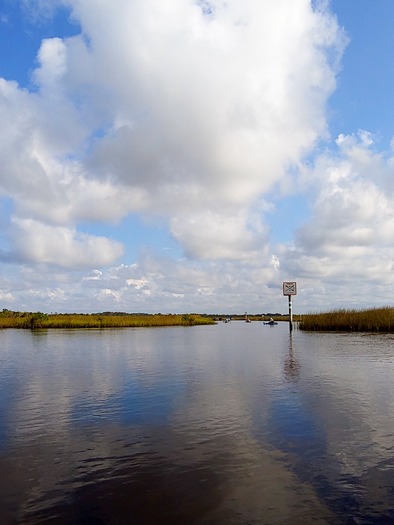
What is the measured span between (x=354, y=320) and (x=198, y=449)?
48.9m

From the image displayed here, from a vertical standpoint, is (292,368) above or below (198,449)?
above

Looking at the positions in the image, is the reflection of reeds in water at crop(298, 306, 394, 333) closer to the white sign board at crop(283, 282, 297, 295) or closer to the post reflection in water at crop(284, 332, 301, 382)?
the white sign board at crop(283, 282, 297, 295)

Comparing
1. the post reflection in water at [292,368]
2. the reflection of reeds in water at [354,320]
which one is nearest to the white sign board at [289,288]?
the reflection of reeds in water at [354,320]

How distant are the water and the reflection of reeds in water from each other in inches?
1359

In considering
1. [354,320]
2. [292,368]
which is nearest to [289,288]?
[354,320]

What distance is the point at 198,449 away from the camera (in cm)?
992

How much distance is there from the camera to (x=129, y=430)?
37.8 ft

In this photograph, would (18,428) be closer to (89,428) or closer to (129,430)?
(89,428)

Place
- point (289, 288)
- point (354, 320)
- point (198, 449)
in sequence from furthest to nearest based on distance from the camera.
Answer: point (289, 288) → point (354, 320) → point (198, 449)

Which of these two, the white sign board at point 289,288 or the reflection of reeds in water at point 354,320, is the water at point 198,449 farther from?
the white sign board at point 289,288

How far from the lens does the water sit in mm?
6941

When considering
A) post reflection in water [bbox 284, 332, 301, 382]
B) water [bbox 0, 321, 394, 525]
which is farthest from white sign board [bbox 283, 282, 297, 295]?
water [bbox 0, 321, 394, 525]

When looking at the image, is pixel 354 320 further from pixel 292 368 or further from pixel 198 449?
pixel 198 449

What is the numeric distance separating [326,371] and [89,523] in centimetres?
1695
